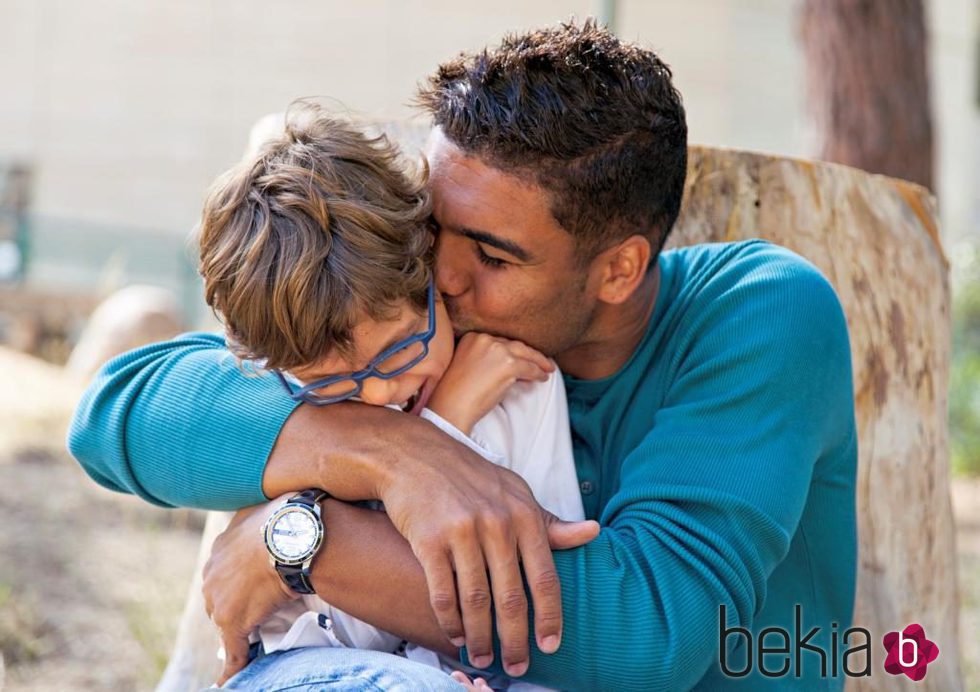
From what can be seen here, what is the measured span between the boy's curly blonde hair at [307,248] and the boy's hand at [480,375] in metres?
0.19

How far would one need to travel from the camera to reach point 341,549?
2314mm

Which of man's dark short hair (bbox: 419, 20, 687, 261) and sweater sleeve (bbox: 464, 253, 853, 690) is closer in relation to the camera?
sweater sleeve (bbox: 464, 253, 853, 690)

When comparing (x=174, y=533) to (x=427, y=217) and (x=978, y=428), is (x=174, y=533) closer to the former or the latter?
(x=427, y=217)

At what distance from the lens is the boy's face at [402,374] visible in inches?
92.7

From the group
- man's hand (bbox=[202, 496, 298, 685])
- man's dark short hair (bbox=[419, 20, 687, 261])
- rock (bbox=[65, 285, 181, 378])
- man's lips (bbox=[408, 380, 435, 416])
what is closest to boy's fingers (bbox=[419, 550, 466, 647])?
man's hand (bbox=[202, 496, 298, 685])

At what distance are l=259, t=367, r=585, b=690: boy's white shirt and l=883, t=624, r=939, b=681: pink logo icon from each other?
1.19 m

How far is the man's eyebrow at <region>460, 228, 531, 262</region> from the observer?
8.49ft

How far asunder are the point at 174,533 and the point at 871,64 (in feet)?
14.7

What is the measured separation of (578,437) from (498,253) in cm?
46

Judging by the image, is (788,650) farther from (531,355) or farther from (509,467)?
(531,355)

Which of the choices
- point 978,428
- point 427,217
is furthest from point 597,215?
point 978,428

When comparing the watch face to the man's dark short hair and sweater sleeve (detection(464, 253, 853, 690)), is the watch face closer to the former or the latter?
sweater sleeve (detection(464, 253, 853, 690))

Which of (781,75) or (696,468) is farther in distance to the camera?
(781,75)

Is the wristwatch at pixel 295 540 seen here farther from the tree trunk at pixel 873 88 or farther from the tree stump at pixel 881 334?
the tree trunk at pixel 873 88
